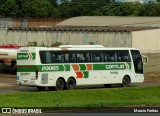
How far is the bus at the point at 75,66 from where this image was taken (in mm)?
35375

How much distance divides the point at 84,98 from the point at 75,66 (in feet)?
19.2

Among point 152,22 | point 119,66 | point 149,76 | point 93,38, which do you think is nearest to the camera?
point 119,66

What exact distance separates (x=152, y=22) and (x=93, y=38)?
15.9m

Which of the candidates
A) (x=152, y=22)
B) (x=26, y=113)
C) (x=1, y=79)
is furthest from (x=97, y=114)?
(x=152, y=22)

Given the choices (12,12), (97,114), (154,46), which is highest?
(12,12)

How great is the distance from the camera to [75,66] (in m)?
37.2

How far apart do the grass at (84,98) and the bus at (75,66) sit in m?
2.78

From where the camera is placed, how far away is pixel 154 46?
60.8 meters

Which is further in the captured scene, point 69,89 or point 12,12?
point 12,12

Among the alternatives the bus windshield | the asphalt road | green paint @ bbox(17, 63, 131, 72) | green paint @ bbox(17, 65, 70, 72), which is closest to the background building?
the asphalt road

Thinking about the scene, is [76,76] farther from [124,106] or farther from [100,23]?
[100,23]

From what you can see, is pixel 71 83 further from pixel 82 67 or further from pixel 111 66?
pixel 111 66

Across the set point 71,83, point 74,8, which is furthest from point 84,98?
point 74,8

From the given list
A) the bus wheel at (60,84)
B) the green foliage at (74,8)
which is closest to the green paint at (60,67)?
the bus wheel at (60,84)
